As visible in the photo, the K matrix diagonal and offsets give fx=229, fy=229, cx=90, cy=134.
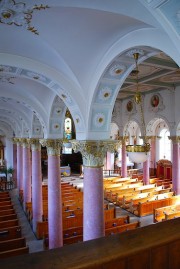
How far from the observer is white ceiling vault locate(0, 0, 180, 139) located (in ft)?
11.9

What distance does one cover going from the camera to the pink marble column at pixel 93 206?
6.88 metres

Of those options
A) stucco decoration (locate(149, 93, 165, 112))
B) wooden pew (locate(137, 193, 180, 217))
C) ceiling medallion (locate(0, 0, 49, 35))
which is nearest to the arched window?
stucco decoration (locate(149, 93, 165, 112))

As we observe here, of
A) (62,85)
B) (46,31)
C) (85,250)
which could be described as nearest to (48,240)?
(62,85)

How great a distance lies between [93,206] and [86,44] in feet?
15.1

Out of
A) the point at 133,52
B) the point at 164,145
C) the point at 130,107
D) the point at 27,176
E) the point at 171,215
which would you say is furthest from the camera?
the point at 164,145

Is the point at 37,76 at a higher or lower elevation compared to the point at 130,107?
lower

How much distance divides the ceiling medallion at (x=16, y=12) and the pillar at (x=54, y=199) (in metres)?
6.37

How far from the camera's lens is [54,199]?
10023 mm

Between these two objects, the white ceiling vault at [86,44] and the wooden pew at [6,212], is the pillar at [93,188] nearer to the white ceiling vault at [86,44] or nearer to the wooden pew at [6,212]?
the white ceiling vault at [86,44]

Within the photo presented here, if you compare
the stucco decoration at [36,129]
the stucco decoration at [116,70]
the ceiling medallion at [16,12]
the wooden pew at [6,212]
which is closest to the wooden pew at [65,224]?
the wooden pew at [6,212]

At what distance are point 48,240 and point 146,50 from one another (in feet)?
30.6

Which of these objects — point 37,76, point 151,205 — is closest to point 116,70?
point 37,76

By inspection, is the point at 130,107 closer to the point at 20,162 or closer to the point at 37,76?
the point at 20,162

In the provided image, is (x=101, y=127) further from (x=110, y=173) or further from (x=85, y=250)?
(x=110, y=173)
